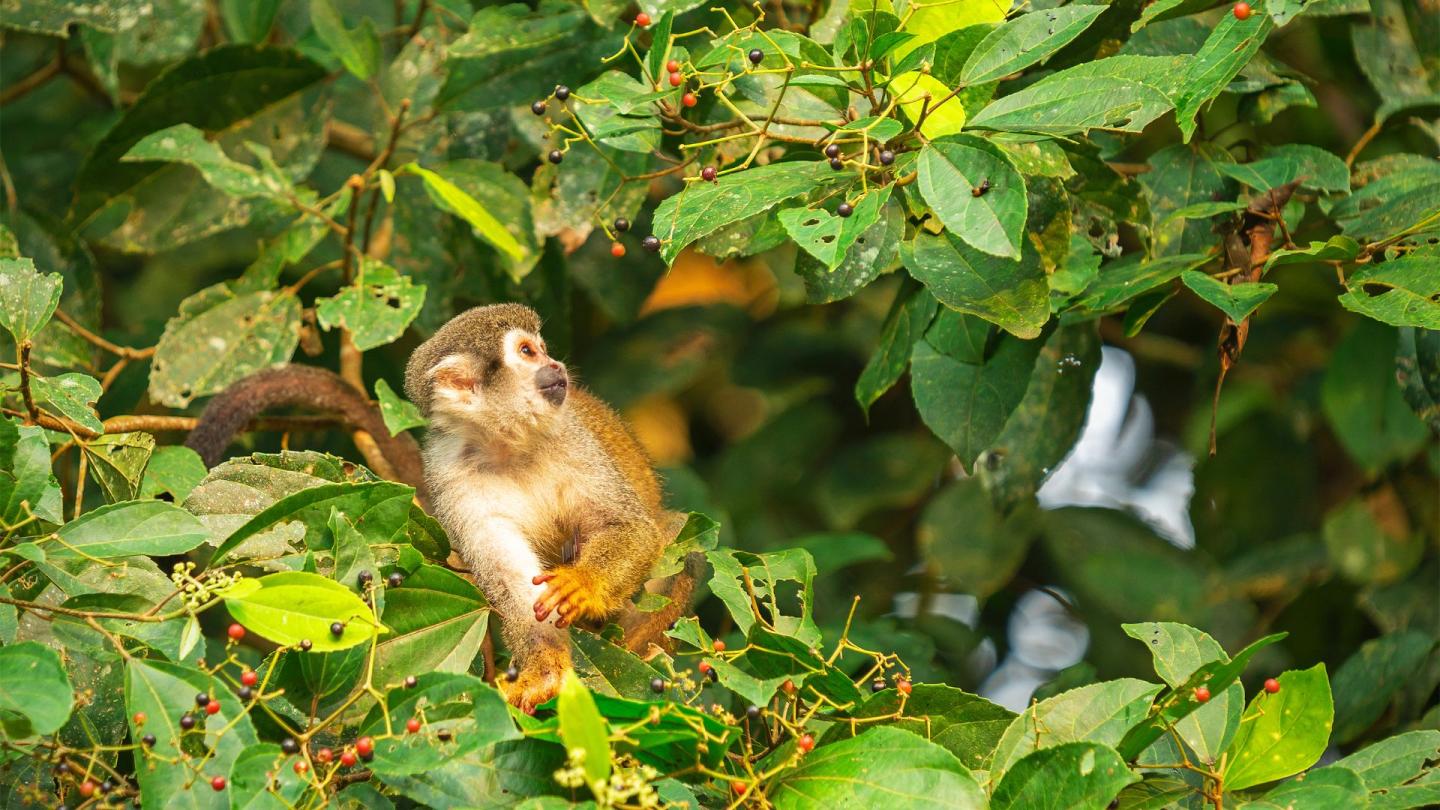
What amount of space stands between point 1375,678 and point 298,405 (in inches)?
110

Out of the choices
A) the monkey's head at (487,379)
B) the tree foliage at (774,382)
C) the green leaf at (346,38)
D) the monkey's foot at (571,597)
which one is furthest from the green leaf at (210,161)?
the monkey's foot at (571,597)

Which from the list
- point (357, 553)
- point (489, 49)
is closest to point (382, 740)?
point (357, 553)

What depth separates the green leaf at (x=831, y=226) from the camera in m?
2.16

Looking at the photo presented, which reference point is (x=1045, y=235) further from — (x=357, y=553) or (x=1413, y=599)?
(x=1413, y=599)

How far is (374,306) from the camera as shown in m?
3.23

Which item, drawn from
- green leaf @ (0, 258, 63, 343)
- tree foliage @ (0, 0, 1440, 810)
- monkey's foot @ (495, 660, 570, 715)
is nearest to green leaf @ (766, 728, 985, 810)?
tree foliage @ (0, 0, 1440, 810)

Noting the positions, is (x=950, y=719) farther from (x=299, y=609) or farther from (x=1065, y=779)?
(x=299, y=609)

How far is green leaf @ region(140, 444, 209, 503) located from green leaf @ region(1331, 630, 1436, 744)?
2708mm

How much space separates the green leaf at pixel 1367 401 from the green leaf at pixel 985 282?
2099mm

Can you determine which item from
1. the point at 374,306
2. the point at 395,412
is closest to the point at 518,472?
the point at 395,412

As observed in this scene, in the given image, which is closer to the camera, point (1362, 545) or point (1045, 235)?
point (1045, 235)

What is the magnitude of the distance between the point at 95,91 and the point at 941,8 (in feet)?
10.9

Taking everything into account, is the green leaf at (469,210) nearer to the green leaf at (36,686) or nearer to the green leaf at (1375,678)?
the green leaf at (36,686)

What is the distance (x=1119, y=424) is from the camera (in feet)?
19.2
